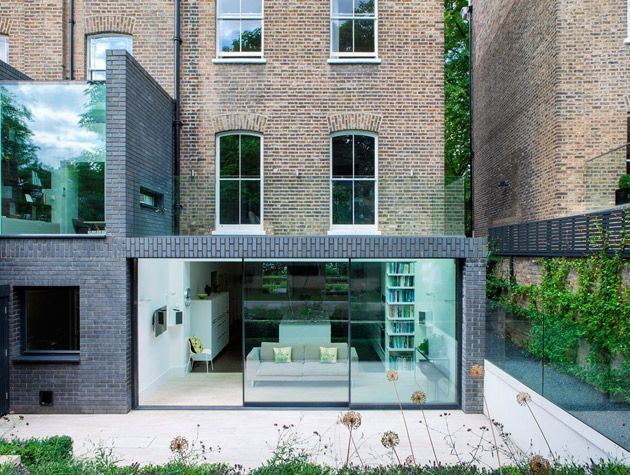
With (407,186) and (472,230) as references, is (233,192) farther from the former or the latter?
(472,230)

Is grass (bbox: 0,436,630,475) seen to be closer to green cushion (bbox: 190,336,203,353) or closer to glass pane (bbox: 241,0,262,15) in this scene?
green cushion (bbox: 190,336,203,353)

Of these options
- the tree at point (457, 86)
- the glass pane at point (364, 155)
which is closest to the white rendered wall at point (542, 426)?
the glass pane at point (364, 155)

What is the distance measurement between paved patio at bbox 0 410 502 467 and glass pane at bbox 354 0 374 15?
8282mm

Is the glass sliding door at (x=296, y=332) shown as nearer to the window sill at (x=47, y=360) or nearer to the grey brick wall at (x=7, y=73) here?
the window sill at (x=47, y=360)

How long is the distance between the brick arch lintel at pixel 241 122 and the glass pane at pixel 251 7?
2324 mm

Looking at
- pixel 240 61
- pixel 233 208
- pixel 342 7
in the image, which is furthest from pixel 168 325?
pixel 342 7

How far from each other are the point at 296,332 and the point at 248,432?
6.77 ft

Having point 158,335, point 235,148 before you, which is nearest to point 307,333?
point 158,335

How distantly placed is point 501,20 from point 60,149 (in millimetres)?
12749

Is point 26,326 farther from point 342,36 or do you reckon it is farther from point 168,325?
point 342,36

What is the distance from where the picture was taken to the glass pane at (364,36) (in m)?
9.95

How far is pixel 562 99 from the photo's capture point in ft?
33.5

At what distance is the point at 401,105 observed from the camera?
983 centimetres

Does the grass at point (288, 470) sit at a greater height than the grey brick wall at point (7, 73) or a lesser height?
lesser
